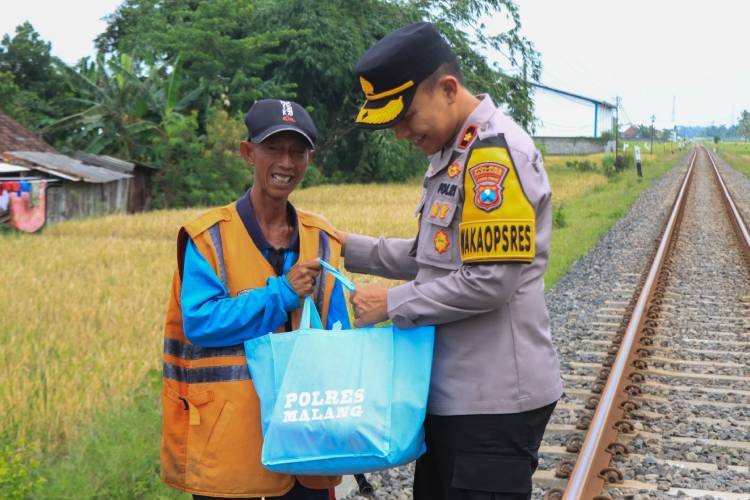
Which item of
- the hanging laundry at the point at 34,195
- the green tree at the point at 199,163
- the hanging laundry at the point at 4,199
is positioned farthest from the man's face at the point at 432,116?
the green tree at the point at 199,163

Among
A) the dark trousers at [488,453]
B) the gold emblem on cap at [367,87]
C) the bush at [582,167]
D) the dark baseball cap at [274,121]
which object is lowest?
the dark trousers at [488,453]

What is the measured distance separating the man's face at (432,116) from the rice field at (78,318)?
12.0 ft

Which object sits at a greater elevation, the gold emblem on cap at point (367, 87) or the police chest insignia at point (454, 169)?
the gold emblem on cap at point (367, 87)

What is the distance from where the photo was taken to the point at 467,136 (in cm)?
237

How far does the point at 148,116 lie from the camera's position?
30359mm

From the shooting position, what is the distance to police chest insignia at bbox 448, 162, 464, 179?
234 centimetres

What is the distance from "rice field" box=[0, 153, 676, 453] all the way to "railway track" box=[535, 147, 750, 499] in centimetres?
293

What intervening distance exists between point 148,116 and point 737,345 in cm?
2551

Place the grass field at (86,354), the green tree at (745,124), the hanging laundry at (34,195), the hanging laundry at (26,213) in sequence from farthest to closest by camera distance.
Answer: the green tree at (745,124) < the hanging laundry at (34,195) < the hanging laundry at (26,213) < the grass field at (86,354)

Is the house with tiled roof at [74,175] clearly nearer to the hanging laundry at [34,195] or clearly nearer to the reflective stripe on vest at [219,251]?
the hanging laundry at [34,195]

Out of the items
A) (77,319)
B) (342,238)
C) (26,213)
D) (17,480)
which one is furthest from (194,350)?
(26,213)

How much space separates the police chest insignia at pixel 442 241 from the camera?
7.86ft

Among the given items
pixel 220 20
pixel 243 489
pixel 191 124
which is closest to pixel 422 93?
pixel 243 489

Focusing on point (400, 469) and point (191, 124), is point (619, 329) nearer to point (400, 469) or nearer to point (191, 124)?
point (400, 469)
